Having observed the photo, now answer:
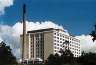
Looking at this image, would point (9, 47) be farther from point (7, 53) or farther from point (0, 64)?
point (0, 64)

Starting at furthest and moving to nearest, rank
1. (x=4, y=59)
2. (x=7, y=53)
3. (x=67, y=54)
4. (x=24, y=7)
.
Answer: (x=67, y=54)
(x=24, y=7)
(x=7, y=53)
(x=4, y=59)

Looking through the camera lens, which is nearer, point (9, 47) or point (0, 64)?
point (0, 64)

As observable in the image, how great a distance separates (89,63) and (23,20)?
3742cm

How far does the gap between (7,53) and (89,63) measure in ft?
98.8

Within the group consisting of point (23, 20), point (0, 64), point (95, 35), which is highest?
point (23, 20)

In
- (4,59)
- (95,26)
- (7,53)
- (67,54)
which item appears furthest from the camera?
(67,54)

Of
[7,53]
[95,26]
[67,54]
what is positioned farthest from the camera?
[67,54]

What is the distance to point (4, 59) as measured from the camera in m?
82.8

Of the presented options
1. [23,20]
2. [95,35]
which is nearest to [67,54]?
[23,20]

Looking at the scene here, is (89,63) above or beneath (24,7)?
beneath

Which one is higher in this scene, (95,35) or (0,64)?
(95,35)

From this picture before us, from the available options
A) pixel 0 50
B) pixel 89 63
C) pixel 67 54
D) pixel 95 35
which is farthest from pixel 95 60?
pixel 67 54

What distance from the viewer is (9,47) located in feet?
318

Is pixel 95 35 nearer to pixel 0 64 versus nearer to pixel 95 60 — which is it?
pixel 95 60
